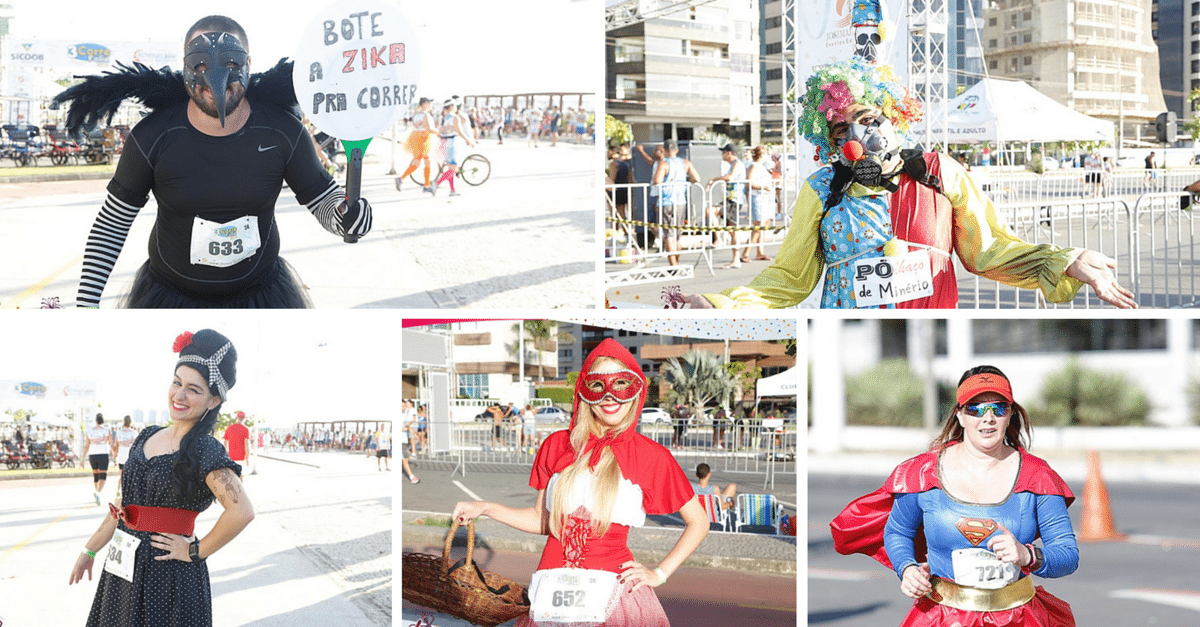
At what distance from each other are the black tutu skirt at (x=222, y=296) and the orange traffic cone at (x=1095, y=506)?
2860 mm

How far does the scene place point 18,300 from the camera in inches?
193

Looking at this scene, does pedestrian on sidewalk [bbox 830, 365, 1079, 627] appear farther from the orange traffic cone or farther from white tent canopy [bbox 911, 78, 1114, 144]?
white tent canopy [bbox 911, 78, 1114, 144]

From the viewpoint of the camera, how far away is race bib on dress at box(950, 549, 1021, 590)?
2.85m

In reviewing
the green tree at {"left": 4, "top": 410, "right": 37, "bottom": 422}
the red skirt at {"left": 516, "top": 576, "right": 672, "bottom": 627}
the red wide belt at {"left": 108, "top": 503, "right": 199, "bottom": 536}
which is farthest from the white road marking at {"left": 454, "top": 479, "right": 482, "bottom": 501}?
the green tree at {"left": 4, "top": 410, "right": 37, "bottom": 422}

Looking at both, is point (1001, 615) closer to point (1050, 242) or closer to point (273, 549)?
point (273, 549)

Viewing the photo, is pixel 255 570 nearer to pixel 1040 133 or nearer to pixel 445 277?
pixel 445 277

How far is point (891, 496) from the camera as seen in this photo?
307cm

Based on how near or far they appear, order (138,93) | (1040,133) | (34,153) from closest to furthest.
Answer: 1. (138,93)
2. (34,153)
3. (1040,133)

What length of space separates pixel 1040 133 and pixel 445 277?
1007 cm

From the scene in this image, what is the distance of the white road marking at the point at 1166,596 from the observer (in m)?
3.07

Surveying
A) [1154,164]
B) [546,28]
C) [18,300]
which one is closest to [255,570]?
[18,300]

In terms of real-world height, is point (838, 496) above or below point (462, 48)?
below

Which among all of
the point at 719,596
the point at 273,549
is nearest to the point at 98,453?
the point at 273,549

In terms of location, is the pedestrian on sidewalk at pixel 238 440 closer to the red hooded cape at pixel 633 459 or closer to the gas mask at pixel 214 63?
the red hooded cape at pixel 633 459
